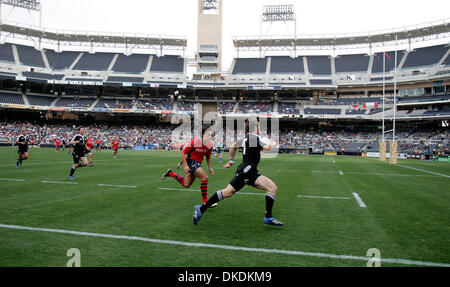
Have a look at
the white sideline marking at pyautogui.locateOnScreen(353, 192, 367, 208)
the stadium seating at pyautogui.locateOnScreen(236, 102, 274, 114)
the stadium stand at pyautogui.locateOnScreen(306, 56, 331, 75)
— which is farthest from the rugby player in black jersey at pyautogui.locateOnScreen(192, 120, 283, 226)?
the stadium stand at pyautogui.locateOnScreen(306, 56, 331, 75)

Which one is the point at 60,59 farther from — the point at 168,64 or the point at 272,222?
the point at 272,222

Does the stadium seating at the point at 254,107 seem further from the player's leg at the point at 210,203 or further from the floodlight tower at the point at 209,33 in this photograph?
the player's leg at the point at 210,203

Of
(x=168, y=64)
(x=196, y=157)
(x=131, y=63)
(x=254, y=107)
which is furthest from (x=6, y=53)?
(x=196, y=157)

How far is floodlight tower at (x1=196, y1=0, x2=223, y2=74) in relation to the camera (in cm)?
6800

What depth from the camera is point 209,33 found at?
68.6 metres

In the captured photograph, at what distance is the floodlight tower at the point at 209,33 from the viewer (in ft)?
223

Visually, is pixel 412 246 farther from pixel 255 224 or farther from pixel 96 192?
pixel 96 192

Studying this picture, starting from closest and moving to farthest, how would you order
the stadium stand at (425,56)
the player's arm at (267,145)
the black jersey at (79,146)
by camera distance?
the player's arm at (267,145) < the black jersey at (79,146) < the stadium stand at (425,56)

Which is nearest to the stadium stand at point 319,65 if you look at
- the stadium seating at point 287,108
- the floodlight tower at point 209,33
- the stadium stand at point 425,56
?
the stadium seating at point 287,108

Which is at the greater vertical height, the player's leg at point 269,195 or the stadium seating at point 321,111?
the stadium seating at point 321,111

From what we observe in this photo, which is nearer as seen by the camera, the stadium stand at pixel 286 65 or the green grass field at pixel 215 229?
the green grass field at pixel 215 229

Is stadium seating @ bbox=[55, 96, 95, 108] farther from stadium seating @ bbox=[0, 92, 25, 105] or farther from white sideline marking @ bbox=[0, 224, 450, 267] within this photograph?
white sideline marking @ bbox=[0, 224, 450, 267]

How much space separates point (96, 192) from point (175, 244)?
563cm
